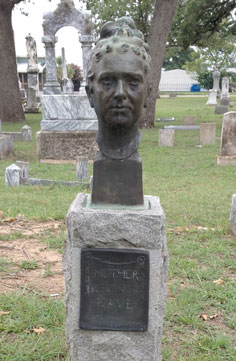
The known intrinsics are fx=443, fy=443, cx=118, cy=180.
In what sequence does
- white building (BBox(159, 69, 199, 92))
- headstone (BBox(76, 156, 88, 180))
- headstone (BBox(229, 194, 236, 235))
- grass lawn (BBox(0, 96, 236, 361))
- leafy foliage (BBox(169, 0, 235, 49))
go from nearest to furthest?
grass lawn (BBox(0, 96, 236, 361)), headstone (BBox(229, 194, 236, 235)), headstone (BBox(76, 156, 88, 180)), leafy foliage (BBox(169, 0, 235, 49)), white building (BBox(159, 69, 199, 92))

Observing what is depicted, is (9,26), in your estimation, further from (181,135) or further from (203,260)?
(203,260)

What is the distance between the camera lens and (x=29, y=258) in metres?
4.58

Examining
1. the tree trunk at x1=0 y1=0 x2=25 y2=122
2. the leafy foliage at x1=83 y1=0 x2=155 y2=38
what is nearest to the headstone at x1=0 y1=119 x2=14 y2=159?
the tree trunk at x1=0 y1=0 x2=25 y2=122

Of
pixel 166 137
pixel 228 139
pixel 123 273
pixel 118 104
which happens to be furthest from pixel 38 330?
pixel 166 137

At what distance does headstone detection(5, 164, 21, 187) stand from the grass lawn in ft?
0.68

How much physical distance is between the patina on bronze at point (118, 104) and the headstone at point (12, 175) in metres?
4.95

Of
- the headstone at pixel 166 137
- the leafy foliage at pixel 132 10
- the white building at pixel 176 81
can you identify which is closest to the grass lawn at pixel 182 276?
the headstone at pixel 166 137

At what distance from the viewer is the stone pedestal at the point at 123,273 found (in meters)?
2.65

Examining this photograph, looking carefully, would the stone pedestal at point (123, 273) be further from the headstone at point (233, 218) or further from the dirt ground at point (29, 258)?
the headstone at point (233, 218)

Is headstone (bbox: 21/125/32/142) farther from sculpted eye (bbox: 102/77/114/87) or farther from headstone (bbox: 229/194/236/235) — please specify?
sculpted eye (bbox: 102/77/114/87)

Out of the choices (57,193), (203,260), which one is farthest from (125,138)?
(57,193)

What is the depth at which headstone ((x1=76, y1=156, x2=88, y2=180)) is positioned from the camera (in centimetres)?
774

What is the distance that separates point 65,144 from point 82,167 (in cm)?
277

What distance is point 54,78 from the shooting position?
10914 millimetres
